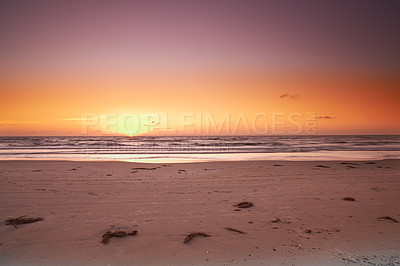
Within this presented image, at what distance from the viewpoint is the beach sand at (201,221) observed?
13.3ft

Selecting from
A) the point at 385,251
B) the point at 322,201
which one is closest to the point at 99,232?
the point at 385,251

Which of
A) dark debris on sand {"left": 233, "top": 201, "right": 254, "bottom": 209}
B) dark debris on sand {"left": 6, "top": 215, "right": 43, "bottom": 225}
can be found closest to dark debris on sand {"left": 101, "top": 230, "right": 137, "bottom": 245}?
dark debris on sand {"left": 6, "top": 215, "right": 43, "bottom": 225}

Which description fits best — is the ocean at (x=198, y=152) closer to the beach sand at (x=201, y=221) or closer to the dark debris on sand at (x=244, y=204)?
the beach sand at (x=201, y=221)

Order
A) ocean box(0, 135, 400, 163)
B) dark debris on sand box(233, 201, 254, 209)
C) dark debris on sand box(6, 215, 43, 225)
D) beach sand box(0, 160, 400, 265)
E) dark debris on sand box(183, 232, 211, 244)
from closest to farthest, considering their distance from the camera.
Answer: beach sand box(0, 160, 400, 265), dark debris on sand box(183, 232, 211, 244), dark debris on sand box(6, 215, 43, 225), dark debris on sand box(233, 201, 254, 209), ocean box(0, 135, 400, 163)

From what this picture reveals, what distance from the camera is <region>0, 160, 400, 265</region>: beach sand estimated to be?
4039 mm

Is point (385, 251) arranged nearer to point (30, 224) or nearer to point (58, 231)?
point (58, 231)

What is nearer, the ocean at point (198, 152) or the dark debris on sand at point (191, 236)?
the dark debris on sand at point (191, 236)

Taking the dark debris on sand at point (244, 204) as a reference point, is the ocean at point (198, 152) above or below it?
below

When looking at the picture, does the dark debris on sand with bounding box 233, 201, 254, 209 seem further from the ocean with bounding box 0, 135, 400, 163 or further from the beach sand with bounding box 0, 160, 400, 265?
the ocean with bounding box 0, 135, 400, 163

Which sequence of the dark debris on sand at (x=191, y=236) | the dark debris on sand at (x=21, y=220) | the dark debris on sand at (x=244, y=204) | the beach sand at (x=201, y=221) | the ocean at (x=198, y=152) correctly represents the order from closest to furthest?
1. the beach sand at (x=201, y=221)
2. the dark debris on sand at (x=191, y=236)
3. the dark debris on sand at (x=21, y=220)
4. the dark debris on sand at (x=244, y=204)
5. the ocean at (x=198, y=152)

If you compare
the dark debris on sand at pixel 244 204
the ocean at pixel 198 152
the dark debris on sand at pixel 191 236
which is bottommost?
the ocean at pixel 198 152

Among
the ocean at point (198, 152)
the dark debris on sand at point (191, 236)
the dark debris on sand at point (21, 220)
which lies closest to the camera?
the dark debris on sand at point (191, 236)

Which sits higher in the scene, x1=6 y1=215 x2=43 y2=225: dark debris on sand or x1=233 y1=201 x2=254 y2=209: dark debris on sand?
x1=6 y1=215 x2=43 y2=225: dark debris on sand

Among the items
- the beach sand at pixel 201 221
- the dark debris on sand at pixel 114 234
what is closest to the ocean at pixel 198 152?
the beach sand at pixel 201 221
